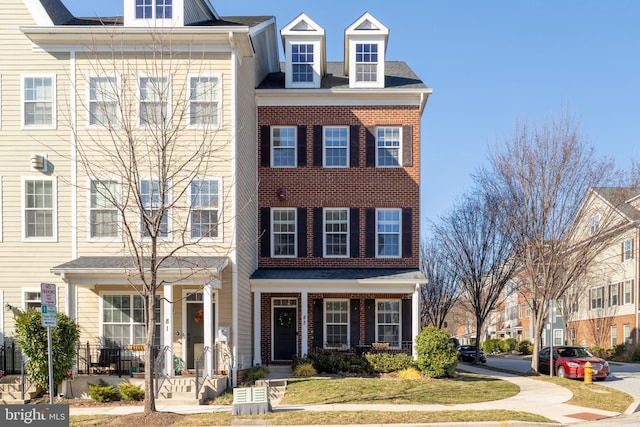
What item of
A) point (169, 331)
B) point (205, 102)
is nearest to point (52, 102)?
point (205, 102)

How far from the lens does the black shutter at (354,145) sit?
79.0 feet

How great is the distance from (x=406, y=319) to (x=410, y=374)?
332cm

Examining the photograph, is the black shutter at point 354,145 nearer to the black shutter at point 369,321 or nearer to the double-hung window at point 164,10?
the black shutter at point 369,321

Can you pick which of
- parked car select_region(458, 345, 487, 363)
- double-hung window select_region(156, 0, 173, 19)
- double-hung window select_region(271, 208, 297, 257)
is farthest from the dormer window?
→ parked car select_region(458, 345, 487, 363)

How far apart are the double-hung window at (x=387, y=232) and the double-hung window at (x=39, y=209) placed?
1128 centimetres

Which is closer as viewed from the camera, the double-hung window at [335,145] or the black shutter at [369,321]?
the black shutter at [369,321]

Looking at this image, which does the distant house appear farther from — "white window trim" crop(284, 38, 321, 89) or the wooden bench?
the wooden bench

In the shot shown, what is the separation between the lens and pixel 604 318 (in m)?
43.8

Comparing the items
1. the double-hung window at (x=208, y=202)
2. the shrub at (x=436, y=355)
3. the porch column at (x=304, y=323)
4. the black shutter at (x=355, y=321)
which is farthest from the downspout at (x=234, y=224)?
the shrub at (x=436, y=355)

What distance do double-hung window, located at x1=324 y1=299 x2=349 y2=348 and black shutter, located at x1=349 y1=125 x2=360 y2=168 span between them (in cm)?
522

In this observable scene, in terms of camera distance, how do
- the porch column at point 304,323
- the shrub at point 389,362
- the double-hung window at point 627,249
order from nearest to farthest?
the shrub at point 389,362, the porch column at point 304,323, the double-hung window at point 627,249

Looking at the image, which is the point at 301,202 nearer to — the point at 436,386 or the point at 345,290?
the point at 345,290

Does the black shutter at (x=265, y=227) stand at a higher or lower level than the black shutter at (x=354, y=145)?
lower

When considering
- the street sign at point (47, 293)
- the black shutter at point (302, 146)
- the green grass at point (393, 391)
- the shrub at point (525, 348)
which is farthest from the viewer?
the shrub at point (525, 348)
